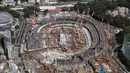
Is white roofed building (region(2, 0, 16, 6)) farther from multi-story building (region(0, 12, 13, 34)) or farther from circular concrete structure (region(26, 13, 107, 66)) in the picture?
circular concrete structure (region(26, 13, 107, 66))

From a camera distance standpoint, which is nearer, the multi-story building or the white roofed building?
the multi-story building

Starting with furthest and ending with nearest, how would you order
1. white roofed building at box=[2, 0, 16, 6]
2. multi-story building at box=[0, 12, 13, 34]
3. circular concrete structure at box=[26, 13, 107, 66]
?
white roofed building at box=[2, 0, 16, 6] < multi-story building at box=[0, 12, 13, 34] < circular concrete structure at box=[26, 13, 107, 66]

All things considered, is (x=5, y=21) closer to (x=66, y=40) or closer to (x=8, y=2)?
(x=66, y=40)

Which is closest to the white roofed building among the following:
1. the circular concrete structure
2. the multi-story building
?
the multi-story building

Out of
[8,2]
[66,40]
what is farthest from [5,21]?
[8,2]

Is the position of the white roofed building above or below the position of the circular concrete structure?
above

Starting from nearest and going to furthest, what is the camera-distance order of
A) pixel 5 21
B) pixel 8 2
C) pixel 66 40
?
pixel 66 40
pixel 5 21
pixel 8 2

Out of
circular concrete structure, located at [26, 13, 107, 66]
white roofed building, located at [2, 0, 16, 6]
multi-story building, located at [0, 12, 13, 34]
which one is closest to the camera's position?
circular concrete structure, located at [26, 13, 107, 66]

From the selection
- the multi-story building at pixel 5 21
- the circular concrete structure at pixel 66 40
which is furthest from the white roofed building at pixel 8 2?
the circular concrete structure at pixel 66 40

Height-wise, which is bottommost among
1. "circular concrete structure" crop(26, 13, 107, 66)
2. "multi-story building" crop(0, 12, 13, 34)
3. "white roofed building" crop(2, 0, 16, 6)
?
"circular concrete structure" crop(26, 13, 107, 66)

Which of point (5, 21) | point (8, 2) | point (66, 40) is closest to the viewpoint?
point (66, 40)
